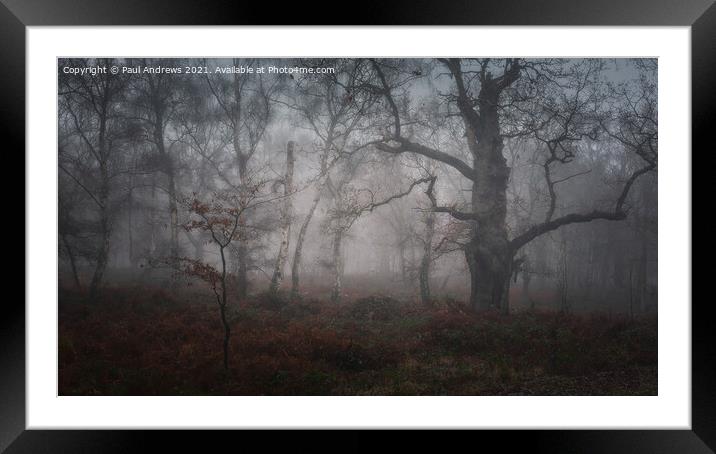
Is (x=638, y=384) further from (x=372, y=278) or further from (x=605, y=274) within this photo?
(x=372, y=278)

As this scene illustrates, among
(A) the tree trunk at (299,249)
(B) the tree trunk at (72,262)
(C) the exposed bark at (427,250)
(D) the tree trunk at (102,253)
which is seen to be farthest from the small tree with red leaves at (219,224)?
(C) the exposed bark at (427,250)

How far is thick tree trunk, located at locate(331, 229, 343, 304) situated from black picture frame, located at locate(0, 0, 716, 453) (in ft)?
7.80

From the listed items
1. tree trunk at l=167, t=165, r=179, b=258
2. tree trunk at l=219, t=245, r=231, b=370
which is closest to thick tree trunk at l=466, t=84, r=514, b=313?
tree trunk at l=219, t=245, r=231, b=370

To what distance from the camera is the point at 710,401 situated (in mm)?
5875

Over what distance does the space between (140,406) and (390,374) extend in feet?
14.9

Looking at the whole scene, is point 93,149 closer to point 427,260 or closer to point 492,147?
point 427,260

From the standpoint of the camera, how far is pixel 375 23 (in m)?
5.81

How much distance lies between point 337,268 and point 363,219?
1.09 metres

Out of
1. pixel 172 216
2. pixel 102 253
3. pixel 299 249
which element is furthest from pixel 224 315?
pixel 102 253

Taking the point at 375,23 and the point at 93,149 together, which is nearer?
the point at 375,23

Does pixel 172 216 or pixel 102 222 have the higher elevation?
pixel 172 216

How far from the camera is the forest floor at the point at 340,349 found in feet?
21.9

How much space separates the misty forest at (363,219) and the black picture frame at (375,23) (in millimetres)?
834

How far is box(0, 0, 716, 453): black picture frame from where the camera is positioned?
18.9 feet
